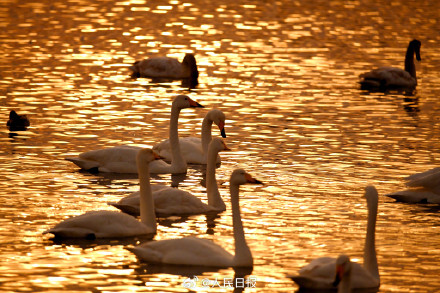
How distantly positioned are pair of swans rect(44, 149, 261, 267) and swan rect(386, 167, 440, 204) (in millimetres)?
3785

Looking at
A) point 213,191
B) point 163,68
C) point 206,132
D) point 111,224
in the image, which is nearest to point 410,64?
point 163,68

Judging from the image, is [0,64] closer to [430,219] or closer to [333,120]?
[333,120]

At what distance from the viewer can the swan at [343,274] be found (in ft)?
33.8

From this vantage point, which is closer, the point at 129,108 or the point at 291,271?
the point at 291,271

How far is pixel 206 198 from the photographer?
54.6 feet

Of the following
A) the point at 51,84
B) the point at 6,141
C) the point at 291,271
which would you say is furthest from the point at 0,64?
the point at 291,271

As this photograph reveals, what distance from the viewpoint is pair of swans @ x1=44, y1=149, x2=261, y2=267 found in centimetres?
1268

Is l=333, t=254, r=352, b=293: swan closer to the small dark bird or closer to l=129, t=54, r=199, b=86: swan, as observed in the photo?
the small dark bird

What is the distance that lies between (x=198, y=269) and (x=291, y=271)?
3.42 feet

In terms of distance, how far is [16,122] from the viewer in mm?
21484

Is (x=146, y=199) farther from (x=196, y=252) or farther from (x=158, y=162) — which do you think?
(x=158, y=162)

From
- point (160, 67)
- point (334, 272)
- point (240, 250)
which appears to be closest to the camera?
point (334, 272)

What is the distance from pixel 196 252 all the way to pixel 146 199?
168cm

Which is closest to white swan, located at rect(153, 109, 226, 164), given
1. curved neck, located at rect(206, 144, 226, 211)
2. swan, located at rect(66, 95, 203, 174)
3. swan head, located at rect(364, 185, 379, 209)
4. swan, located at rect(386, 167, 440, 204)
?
swan, located at rect(66, 95, 203, 174)
